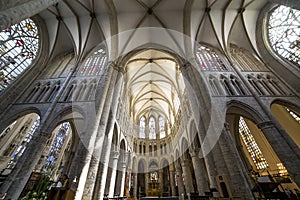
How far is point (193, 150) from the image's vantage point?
1237 cm

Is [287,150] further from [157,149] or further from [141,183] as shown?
[141,183]

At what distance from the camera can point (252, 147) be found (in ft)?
45.5

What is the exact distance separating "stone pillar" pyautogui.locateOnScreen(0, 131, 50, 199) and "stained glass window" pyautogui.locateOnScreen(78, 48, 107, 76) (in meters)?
5.89

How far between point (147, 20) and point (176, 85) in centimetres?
797

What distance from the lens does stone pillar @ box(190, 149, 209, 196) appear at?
10.4m

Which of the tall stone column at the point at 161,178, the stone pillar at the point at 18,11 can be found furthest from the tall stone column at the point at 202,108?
the tall stone column at the point at 161,178

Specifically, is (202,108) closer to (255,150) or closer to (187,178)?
(187,178)

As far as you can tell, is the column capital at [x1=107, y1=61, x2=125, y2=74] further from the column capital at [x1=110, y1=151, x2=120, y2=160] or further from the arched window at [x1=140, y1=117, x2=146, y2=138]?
the arched window at [x1=140, y1=117, x2=146, y2=138]

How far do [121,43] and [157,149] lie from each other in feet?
58.7

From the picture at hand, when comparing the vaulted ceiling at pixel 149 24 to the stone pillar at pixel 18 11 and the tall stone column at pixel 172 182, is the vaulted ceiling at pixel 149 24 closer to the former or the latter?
the stone pillar at pixel 18 11

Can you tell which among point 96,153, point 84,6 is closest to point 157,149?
point 96,153

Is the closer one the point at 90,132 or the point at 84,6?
the point at 90,132

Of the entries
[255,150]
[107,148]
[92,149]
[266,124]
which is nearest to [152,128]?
Answer: [255,150]

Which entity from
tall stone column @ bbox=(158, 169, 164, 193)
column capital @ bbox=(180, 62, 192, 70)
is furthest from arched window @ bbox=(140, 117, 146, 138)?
column capital @ bbox=(180, 62, 192, 70)
